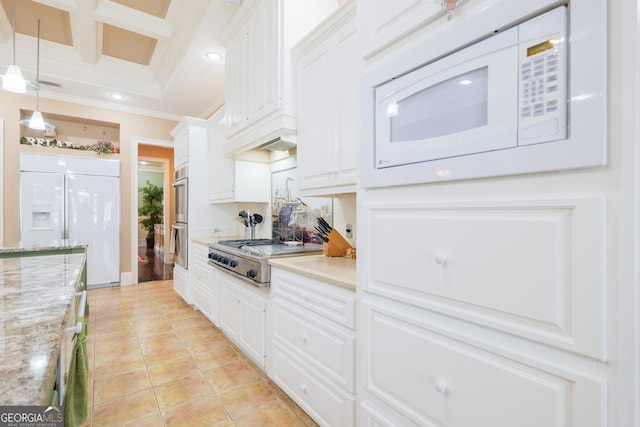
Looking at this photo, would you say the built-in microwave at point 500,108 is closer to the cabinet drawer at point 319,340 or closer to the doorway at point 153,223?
the cabinet drawer at point 319,340

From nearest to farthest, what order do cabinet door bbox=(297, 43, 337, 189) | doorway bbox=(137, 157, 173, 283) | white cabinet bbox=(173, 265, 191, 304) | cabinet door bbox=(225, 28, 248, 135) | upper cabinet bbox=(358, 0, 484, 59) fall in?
upper cabinet bbox=(358, 0, 484, 59), cabinet door bbox=(297, 43, 337, 189), cabinet door bbox=(225, 28, 248, 135), white cabinet bbox=(173, 265, 191, 304), doorway bbox=(137, 157, 173, 283)

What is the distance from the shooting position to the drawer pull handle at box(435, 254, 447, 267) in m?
0.88

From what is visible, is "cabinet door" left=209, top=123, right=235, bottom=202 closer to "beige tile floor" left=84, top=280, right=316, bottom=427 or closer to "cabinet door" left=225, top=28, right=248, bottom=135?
"cabinet door" left=225, top=28, right=248, bottom=135

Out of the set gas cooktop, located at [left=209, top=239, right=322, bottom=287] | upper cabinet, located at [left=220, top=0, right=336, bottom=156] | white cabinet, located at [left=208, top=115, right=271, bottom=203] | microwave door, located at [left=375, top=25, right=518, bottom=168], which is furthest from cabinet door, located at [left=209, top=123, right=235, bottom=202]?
microwave door, located at [left=375, top=25, right=518, bottom=168]

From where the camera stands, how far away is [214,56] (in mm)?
3186

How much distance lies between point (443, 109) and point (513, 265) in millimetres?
491

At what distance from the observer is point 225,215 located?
3.84 meters

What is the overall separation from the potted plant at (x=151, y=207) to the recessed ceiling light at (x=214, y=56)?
6.50 metres

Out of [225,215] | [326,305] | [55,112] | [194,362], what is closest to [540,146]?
[326,305]

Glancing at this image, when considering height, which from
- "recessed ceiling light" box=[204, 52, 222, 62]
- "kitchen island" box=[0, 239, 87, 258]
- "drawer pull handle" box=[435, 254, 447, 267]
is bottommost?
"kitchen island" box=[0, 239, 87, 258]

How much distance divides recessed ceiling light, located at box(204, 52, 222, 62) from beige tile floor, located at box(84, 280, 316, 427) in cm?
284

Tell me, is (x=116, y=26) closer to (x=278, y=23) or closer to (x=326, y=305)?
(x=278, y=23)

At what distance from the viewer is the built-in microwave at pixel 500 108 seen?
63 cm

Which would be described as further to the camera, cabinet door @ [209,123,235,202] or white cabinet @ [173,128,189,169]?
white cabinet @ [173,128,189,169]
